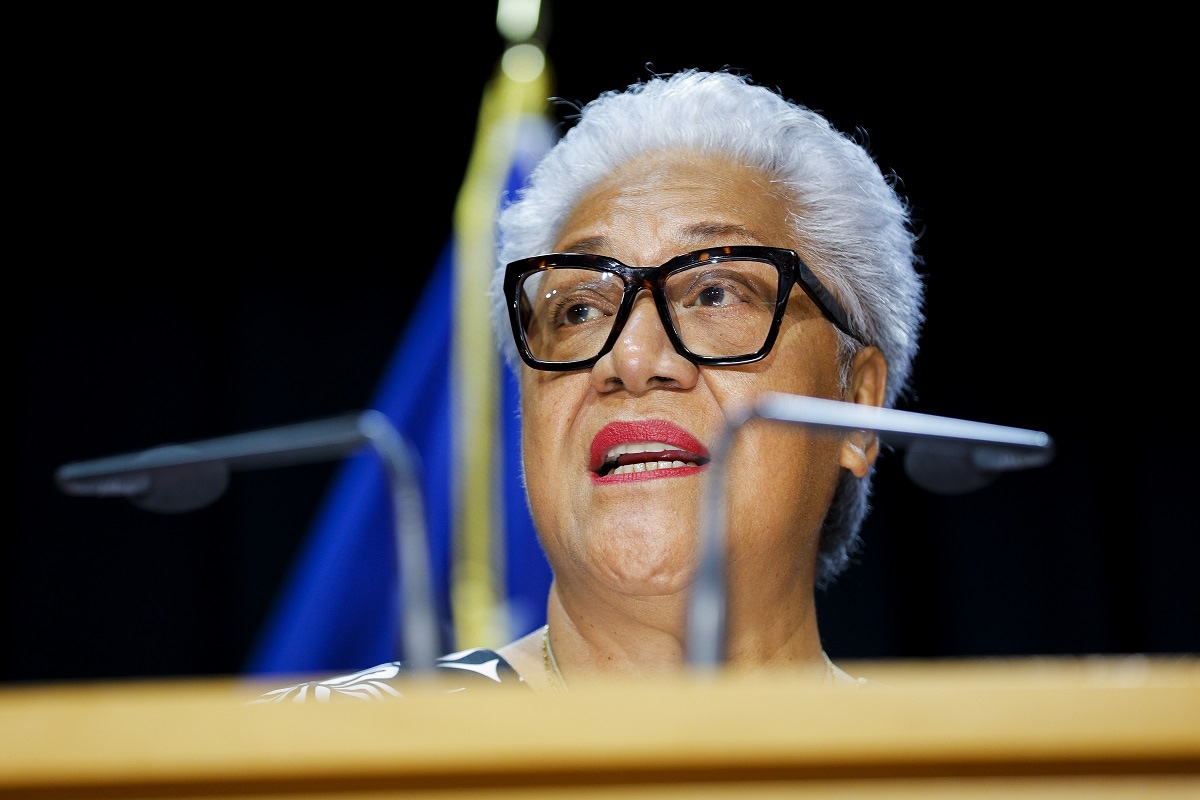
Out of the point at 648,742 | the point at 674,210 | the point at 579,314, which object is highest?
the point at 674,210

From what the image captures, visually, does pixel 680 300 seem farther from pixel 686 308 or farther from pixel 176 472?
pixel 176 472

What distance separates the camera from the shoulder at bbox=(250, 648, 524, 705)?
115 centimetres

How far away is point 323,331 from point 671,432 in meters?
1.93

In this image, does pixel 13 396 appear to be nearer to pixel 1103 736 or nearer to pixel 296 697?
pixel 296 697

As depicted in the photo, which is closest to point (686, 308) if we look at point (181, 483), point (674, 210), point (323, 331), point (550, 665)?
point (674, 210)

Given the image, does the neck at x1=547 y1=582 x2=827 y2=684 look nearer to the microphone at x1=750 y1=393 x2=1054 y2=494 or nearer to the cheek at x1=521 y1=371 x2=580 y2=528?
the cheek at x1=521 y1=371 x2=580 y2=528

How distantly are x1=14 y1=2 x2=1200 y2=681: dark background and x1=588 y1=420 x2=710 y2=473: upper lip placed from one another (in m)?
1.63

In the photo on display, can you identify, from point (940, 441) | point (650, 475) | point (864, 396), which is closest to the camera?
point (940, 441)

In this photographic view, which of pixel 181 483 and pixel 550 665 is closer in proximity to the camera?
pixel 181 483

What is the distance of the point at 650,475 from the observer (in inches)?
45.3

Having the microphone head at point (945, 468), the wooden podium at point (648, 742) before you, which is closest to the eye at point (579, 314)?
the microphone head at point (945, 468)

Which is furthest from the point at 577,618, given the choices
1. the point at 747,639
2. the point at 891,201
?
the point at 891,201

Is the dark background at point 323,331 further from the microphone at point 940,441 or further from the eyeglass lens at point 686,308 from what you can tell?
the microphone at point 940,441

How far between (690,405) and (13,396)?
2242mm
